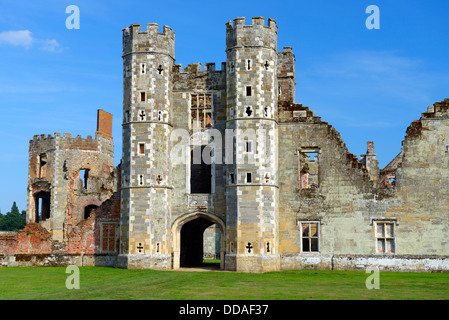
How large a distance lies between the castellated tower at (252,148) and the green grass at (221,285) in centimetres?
182

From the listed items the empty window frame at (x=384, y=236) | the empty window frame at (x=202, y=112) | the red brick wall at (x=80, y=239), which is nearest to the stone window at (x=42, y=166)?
the red brick wall at (x=80, y=239)

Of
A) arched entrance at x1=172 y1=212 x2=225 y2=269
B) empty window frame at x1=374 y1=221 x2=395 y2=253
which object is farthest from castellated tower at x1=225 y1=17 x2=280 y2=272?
empty window frame at x1=374 y1=221 x2=395 y2=253

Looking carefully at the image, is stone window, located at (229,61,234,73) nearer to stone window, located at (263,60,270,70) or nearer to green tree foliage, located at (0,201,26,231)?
stone window, located at (263,60,270,70)

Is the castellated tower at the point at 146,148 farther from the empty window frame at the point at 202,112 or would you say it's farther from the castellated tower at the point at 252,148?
the castellated tower at the point at 252,148

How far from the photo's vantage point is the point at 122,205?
31.2 meters

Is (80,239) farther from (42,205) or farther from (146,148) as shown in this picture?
(42,205)

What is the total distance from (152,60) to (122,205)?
8.11m

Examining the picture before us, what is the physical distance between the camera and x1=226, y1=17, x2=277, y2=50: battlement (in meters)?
30.5

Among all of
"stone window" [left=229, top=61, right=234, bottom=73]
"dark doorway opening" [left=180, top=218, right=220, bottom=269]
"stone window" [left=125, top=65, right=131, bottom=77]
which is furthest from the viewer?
"dark doorway opening" [left=180, top=218, right=220, bottom=269]

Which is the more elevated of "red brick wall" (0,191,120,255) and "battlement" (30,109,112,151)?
"battlement" (30,109,112,151)

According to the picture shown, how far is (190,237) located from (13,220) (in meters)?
93.3

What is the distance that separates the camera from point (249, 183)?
29547 mm
